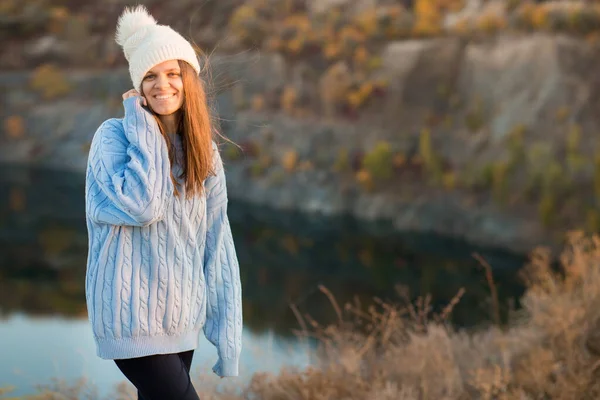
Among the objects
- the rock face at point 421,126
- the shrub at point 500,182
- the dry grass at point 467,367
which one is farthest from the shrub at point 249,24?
the dry grass at point 467,367

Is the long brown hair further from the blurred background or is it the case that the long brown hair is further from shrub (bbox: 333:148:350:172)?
shrub (bbox: 333:148:350:172)

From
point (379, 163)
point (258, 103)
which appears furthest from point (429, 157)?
point (258, 103)

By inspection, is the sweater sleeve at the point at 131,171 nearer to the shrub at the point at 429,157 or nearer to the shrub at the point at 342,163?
the shrub at the point at 429,157

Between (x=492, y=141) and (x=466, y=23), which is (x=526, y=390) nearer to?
(x=492, y=141)

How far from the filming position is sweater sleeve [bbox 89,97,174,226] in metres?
1.66

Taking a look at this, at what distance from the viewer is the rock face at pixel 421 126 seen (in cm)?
1235

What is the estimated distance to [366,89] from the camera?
593 inches

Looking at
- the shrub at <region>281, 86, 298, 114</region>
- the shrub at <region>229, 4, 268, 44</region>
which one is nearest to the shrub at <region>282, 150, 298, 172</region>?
the shrub at <region>281, 86, 298, 114</region>

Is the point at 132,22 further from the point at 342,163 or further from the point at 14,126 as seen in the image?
the point at 14,126

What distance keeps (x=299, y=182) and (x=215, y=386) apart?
1061 cm

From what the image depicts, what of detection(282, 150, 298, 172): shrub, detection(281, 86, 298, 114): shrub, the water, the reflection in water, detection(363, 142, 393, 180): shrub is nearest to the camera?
the water

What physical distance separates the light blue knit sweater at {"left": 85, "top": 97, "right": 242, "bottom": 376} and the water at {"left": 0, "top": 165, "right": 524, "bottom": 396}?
2.39 metres

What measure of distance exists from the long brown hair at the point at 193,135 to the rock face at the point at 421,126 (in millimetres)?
9691

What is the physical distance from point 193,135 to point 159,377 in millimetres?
492
